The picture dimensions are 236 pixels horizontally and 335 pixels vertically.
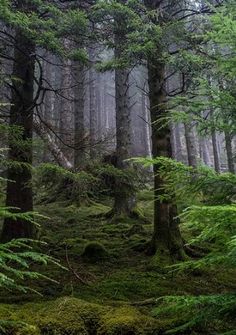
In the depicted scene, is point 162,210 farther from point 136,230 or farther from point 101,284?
point 136,230

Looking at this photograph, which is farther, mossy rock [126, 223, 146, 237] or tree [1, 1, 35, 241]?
mossy rock [126, 223, 146, 237]

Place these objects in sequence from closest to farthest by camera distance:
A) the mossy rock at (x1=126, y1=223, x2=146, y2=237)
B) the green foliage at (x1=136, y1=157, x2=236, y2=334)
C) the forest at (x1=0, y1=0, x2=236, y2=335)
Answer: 1. the green foliage at (x1=136, y1=157, x2=236, y2=334)
2. the forest at (x1=0, y1=0, x2=236, y2=335)
3. the mossy rock at (x1=126, y1=223, x2=146, y2=237)

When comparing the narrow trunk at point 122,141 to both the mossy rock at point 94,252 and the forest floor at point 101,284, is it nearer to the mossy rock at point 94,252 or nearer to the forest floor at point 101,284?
the forest floor at point 101,284

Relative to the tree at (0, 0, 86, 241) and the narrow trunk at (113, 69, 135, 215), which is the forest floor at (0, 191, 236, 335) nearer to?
the narrow trunk at (113, 69, 135, 215)

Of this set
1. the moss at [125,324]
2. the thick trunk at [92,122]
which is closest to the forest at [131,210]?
the moss at [125,324]

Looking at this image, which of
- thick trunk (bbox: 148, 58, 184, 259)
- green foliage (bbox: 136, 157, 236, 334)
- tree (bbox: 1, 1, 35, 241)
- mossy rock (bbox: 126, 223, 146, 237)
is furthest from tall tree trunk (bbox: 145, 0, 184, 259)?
green foliage (bbox: 136, 157, 236, 334)

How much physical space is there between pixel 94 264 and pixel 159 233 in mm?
1592

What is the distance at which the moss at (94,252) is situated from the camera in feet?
30.0

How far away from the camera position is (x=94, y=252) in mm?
9242

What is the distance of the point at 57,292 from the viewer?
6.86m

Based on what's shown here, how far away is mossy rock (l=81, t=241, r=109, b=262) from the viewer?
9.15 meters

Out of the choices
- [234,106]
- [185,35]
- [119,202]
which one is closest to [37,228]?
[119,202]

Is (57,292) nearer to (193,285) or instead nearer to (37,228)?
(193,285)

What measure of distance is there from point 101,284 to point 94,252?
202 cm
